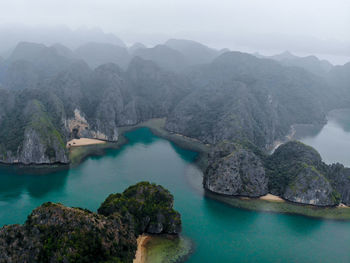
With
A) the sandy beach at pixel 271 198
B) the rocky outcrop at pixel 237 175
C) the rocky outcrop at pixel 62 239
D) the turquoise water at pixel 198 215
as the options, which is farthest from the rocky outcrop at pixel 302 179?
the rocky outcrop at pixel 62 239

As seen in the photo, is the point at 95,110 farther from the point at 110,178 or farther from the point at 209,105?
the point at 110,178

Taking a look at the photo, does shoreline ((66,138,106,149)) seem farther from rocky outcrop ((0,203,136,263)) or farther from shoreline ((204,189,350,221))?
rocky outcrop ((0,203,136,263))

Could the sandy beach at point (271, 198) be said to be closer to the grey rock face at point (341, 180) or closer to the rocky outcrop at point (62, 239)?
the grey rock face at point (341, 180)

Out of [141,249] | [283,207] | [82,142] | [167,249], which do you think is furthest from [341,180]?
[82,142]

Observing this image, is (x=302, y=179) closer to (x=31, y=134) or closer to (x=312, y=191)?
(x=312, y=191)

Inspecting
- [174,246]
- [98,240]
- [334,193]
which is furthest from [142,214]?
[334,193]
